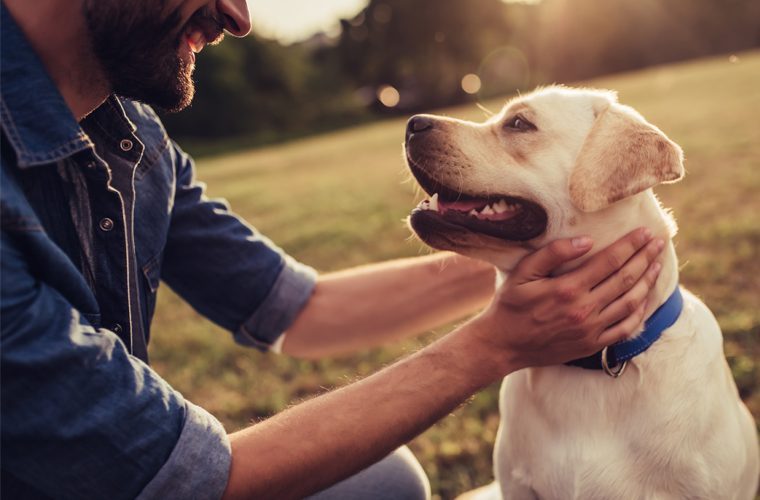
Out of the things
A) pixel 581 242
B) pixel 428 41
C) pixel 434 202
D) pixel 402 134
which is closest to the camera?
pixel 581 242

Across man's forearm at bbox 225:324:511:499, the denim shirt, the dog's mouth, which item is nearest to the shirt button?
the denim shirt

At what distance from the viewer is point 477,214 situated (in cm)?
254

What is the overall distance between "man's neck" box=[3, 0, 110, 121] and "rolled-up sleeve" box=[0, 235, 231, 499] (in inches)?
25.3

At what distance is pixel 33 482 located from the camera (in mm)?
1703

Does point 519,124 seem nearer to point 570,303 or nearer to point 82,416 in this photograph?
point 570,303

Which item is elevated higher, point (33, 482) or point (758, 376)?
point (33, 482)

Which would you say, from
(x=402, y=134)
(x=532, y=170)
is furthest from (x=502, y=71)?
(x=532, y=170)

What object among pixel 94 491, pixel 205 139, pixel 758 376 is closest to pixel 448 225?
pixel 94 491

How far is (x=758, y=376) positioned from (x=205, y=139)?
42542 mm

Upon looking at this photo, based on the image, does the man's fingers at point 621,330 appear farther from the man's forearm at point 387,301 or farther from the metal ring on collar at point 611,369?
the man's forearm at point 387,301

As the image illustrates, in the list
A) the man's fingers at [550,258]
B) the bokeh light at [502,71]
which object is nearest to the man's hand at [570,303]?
the man's fingers at [550,258]

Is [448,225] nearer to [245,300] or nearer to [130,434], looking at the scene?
[245,300]

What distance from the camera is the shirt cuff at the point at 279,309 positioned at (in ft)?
9.70

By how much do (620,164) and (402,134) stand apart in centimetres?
2070
